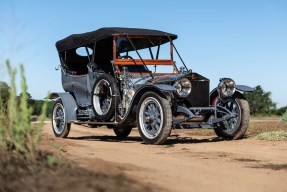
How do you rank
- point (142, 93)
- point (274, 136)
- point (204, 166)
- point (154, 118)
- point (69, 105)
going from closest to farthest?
point (204, 166), point (154, 118), point (142, 93), point (274, 136), point (69, 105)

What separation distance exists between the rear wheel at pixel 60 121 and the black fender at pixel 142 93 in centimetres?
286

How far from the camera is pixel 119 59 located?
40.5 feet

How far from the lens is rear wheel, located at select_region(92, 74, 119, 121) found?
1151 cm

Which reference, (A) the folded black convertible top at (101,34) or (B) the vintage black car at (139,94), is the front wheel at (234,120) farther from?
(A) the folded black convertible top at (101,34)

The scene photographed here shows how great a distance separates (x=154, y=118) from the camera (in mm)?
10688

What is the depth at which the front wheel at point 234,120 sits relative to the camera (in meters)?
11.8

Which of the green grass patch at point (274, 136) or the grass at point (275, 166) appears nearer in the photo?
the grass at point (275, 166)

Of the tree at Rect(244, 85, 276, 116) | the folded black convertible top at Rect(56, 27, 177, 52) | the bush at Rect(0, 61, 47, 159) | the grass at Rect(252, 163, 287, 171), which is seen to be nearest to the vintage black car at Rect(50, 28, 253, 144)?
Answer: the folded black convertible top at Rect(56, 27, 177, 52)

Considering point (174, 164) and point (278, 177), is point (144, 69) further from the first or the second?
point (278, 177)

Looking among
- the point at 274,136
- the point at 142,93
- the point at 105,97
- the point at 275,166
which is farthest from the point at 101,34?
the point at 275,166

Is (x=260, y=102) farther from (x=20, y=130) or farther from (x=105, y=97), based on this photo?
(x=20, y=130)

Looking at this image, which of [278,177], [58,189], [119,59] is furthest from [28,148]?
[119,59]

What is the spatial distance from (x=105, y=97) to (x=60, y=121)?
2.37 metres

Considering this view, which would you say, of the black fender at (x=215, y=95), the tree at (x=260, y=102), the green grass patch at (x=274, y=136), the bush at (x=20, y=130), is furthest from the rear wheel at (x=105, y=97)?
the tree at (x=260, y=102)
